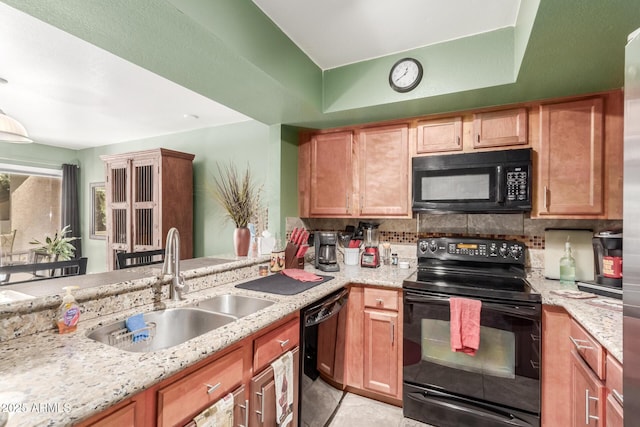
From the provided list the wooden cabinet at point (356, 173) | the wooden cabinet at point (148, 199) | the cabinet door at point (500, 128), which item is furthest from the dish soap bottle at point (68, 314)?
the cabinet door at point (500, 128)

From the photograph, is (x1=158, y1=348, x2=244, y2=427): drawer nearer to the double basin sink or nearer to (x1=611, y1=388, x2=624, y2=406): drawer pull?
the double basin sink

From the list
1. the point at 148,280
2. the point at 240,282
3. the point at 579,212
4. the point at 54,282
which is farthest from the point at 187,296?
the point at 579,212

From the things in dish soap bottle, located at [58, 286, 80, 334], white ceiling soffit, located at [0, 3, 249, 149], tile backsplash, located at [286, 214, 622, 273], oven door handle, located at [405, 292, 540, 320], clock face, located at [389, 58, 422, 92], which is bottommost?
oven door handle, located at [405, 292, 540, 320]

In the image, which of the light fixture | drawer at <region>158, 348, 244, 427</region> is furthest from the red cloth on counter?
the light fixture

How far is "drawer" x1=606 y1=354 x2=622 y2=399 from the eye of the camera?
1.07 meters

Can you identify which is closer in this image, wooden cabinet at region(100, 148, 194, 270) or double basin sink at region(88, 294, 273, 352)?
double basin sink at region(88, 294, 273, 352)

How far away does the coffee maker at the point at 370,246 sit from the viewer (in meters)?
2.49

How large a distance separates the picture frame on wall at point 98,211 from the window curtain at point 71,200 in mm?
275

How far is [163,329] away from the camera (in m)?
1.39

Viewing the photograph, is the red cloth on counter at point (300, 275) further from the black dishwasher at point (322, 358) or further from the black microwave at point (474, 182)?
the black microwave at point (474, 182)

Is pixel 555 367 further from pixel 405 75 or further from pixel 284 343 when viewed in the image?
pixel 405 75

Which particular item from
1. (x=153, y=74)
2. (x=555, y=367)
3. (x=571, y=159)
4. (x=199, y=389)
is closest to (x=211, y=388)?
(x=199, y=389)

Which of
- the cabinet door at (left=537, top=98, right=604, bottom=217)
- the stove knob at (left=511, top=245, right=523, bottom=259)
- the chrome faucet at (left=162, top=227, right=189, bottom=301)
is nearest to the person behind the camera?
the chrome faucet at (left=162, top=227, right=189, bottom=301)

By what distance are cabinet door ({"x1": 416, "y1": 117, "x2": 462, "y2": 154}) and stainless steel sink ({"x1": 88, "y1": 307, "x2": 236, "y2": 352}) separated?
71.6 inches
